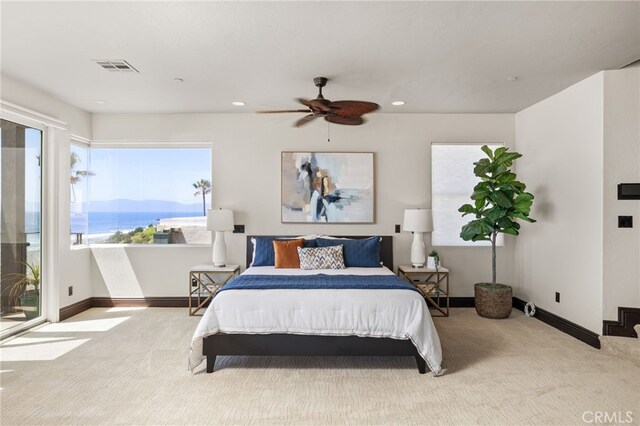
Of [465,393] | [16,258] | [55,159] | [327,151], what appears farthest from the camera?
[327,151]

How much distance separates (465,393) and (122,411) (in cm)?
236

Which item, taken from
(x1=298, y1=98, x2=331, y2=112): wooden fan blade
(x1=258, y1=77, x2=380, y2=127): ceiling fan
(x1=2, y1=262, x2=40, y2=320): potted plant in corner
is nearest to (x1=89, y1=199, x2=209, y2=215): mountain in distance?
(x1=2, y1=262, x2=40, y2=320): potted plant in corner

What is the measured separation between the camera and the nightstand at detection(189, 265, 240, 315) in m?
4.76

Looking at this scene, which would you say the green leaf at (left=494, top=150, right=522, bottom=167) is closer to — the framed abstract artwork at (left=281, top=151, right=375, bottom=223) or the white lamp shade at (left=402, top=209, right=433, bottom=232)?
the white lamp shade at (left=402, top=209, right=433, bottom=232)

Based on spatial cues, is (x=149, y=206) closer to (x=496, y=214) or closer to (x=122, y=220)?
(x=122, y=220)

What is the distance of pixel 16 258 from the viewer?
4.08 metres

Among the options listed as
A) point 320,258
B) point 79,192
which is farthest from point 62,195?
point 320,258

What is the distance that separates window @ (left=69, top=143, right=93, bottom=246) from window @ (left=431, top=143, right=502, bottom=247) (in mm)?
4852

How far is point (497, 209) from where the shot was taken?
4512 millimetres

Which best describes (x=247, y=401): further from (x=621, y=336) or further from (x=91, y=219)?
(x=91, y=219)

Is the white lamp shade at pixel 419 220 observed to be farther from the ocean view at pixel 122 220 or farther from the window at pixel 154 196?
the ocean view at pixel 122 220

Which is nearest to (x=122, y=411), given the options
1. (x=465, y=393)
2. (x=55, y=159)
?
(x=465, y=393)

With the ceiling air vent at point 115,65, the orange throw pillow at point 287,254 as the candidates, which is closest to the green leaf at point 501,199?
the orange throw pillow at point 287,254

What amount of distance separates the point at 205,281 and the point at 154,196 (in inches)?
56.8
